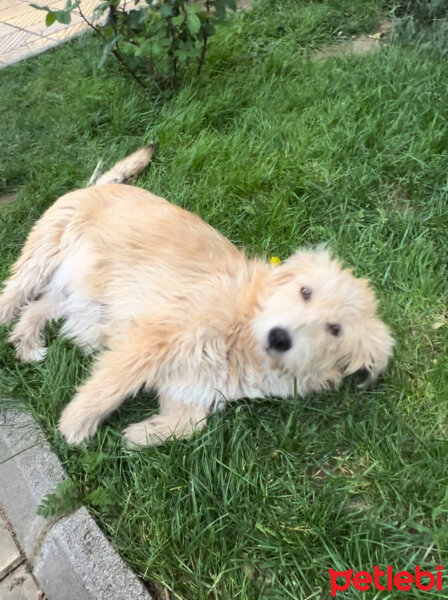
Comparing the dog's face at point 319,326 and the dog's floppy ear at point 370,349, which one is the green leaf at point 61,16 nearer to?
the dog's face at point 319,326

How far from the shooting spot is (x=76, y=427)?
7.82ft

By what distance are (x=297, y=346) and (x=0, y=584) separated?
1.63 meters

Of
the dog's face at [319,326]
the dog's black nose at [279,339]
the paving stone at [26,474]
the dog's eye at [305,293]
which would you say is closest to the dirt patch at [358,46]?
the dog's face at [319,326]

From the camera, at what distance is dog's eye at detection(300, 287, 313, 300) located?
2.26m

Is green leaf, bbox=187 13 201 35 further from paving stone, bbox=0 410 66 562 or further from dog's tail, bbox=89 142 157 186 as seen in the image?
paving stone, bbox=0 410 66 562

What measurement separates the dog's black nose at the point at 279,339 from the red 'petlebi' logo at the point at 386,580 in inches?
35.7

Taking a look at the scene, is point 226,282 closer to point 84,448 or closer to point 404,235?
point 84,448

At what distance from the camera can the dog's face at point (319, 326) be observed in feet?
7.12

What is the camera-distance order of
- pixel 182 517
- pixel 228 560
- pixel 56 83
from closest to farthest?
pixel 228 560 → pixel 182 517 → pixel 56 83

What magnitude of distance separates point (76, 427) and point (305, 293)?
127 centimetres

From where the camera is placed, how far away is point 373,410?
97.3 inches

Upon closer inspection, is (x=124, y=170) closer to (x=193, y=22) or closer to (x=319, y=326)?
(x=193, y=22)

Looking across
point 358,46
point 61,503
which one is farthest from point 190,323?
point 358,46

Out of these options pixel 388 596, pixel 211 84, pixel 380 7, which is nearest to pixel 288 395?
pixel 388 596
